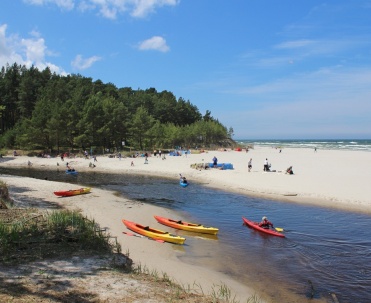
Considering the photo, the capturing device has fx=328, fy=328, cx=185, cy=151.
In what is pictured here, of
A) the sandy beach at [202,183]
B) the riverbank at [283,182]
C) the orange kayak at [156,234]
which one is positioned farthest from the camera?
the riverbank at [283,182]

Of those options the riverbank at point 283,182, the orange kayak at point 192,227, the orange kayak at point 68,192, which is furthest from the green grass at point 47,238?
the riverbank at point 283,182

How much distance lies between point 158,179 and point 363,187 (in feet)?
77.0

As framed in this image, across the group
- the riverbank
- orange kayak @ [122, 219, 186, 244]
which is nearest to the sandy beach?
the riverbank

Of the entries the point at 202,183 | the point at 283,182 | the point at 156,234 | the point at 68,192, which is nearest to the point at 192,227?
the point at 156,234

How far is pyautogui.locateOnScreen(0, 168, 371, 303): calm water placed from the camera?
11.9 meters

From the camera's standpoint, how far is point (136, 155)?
215 feet

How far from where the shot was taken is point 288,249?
53.2 ft

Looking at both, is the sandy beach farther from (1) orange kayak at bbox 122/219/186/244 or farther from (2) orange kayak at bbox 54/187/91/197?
(1) orange kayak at bbox 122/219/186/244

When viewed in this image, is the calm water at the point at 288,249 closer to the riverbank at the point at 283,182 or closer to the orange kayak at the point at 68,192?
the riverbank at the point at 283,182

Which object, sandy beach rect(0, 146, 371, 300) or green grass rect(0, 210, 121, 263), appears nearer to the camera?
green grass rect(0, 210, 121, 263)

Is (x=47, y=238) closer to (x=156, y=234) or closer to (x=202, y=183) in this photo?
(x=156, y=234)

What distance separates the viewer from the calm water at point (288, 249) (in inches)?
470

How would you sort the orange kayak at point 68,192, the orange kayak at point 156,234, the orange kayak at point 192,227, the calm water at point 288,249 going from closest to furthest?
the calm water at point 288,249
the orange kayak at point 156,234
the orange kayak at point 192,227
the orange kayak at point 68,192

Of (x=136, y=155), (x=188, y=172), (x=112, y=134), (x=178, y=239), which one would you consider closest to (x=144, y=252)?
(x=178, y=239)
